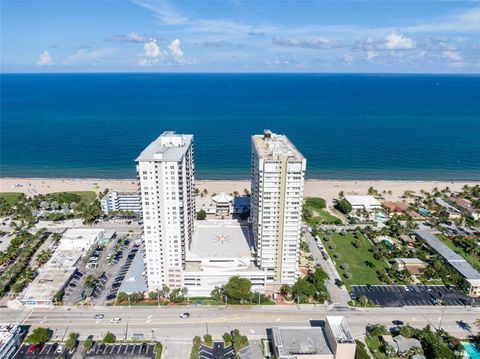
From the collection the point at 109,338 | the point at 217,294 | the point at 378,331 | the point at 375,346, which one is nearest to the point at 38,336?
the point at 109,338

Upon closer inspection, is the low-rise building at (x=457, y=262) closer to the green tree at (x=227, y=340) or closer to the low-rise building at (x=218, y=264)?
the low-rise building at (x=218, y=264)

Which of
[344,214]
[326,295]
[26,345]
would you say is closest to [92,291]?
[26,345]

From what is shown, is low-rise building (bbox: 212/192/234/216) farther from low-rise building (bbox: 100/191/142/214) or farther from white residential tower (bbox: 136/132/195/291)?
white residential tower (bbox: 136/132/195/291)

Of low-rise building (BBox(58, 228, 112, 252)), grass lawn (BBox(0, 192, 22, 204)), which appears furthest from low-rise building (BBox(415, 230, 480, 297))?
grass lawn (BBox(0, 192, 22, 204))

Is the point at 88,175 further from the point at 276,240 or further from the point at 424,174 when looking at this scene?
the point at 424,174

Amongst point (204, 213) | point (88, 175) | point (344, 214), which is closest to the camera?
point (204, 213)

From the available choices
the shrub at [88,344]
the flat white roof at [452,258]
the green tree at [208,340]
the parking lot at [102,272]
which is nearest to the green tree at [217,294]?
the green tree at [208,340]

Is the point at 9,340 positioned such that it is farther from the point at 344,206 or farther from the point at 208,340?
the point at 344,206
